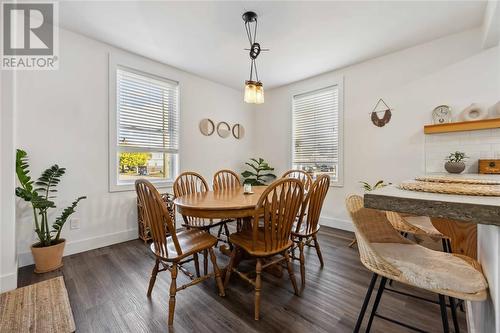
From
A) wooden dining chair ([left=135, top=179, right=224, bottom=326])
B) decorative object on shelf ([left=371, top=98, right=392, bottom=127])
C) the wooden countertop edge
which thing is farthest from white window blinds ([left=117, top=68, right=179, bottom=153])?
the wooden countertop edge

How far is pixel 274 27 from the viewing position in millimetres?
2457

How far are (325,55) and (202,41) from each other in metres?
1.69

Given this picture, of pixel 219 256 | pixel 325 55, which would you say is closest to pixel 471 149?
pixel 325 55

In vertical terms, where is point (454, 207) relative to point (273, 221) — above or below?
above

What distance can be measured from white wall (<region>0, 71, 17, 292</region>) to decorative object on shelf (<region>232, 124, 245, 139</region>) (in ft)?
10.1

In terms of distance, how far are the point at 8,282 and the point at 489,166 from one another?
15.3 feet

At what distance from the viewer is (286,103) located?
4309mm

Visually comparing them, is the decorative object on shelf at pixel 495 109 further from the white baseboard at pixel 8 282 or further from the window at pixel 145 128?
the white baseboard at pixel 8 282

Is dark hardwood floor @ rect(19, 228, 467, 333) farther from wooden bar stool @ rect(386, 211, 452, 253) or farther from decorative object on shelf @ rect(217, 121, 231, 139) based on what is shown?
decorative object on shelf @ rect(217, 121, 231, 139)

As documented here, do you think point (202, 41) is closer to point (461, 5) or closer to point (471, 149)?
point (461, 5)

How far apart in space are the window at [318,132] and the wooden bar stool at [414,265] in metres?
2.43

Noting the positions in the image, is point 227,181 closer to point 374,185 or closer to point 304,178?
point 304,178

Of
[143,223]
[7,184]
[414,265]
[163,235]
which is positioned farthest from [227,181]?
[414,265]

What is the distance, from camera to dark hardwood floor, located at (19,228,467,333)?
4.90 feet
